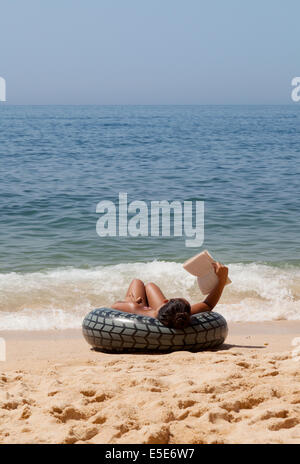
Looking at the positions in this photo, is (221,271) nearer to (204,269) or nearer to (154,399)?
(204,269)

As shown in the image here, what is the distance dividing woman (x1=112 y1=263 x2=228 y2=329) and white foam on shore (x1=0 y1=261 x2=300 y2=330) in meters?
1.65

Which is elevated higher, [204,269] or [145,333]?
[204,269]

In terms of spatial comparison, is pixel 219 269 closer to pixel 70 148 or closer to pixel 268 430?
pixel 268 430

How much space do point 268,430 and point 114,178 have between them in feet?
61.8

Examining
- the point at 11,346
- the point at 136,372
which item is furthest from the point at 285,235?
the point at 136,372

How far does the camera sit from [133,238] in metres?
14.3

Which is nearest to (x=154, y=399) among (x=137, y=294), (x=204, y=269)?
(x=204, y=269)

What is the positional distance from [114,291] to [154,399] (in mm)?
5857

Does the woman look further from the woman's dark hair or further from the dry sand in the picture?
the dry sand

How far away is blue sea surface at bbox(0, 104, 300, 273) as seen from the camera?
42.8ft

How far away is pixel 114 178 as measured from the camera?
22.5m

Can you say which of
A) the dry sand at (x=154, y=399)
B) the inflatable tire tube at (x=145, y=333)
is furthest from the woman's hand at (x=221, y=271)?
the dry sand at (x=154, y=399)

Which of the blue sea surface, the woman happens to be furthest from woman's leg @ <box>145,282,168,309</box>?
the blue sea surface

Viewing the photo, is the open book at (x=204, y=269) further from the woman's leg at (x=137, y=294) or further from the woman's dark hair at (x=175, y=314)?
the woman's leg at (x=137, y=294)
